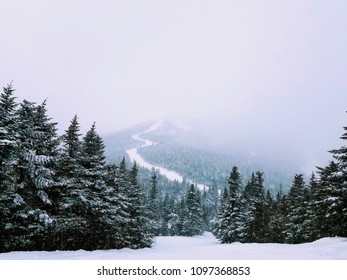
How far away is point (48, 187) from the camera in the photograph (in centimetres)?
2139

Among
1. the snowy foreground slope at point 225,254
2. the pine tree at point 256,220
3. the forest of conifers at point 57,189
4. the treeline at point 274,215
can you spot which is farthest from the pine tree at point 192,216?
the snowy foreground slope at point 225,254

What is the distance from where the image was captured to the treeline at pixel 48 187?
18594 millimetres

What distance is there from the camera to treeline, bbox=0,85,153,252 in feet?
61.0

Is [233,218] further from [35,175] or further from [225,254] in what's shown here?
[35,175]

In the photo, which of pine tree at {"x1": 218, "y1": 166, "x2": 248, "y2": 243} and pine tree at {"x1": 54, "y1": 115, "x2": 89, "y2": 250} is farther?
pine tree at {"x1": 218, "y1": 166, "x2": 248, "y2": 243}

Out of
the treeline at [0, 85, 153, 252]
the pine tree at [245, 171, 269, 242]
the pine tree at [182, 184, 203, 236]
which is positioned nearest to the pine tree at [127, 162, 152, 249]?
the treeline at [0, 85, 153, 252]

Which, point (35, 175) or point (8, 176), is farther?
point (35, 175)

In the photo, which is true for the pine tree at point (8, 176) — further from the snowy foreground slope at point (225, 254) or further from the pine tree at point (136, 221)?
the pine tree at point (136, 221)

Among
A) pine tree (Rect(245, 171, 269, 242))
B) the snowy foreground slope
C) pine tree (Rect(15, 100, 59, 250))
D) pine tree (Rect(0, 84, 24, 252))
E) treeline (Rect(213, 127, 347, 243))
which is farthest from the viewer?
pine tree (Rect(245, 171, 269, 242))

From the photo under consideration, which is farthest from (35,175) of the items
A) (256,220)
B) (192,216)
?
(192,216)

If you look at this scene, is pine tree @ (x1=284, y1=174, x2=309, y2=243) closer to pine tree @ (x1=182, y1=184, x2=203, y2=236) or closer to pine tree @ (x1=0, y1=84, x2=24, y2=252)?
pine tree @ (x1=0, y1=84, x2=24, y2=252)

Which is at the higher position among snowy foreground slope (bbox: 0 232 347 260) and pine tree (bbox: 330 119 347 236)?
pine tree (bbox: 330 119 347 236)
